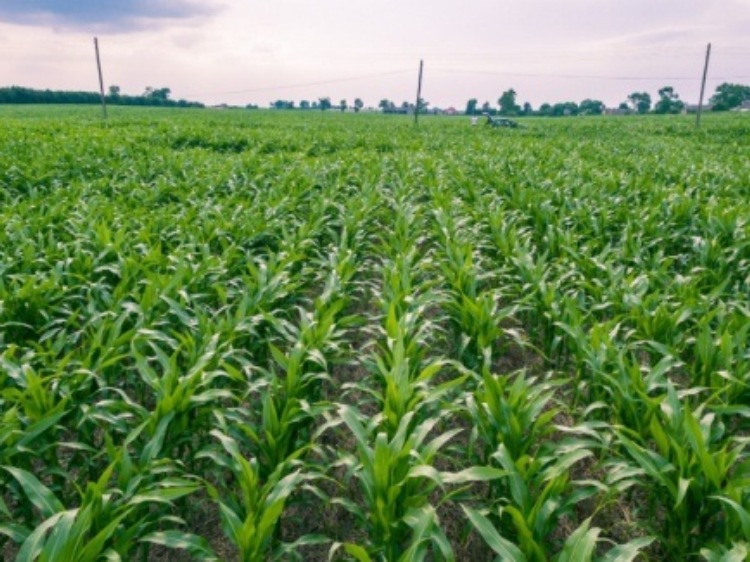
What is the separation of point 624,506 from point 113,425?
2537 millimetres

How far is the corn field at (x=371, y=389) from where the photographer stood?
86.0 inches

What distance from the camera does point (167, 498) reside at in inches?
84.6

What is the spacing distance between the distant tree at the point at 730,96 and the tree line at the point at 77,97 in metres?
76.9

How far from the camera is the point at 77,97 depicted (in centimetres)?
8162

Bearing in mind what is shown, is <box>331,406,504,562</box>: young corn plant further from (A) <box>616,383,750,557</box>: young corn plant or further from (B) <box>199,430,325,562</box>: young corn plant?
(A) <box>616,383,750,557</box>: young corn plant

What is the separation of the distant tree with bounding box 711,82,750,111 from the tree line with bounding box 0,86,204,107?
252ft

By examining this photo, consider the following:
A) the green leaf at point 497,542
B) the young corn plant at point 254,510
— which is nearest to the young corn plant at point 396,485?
the green leaf at point 497,542

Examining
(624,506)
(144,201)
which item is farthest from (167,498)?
(144,201)

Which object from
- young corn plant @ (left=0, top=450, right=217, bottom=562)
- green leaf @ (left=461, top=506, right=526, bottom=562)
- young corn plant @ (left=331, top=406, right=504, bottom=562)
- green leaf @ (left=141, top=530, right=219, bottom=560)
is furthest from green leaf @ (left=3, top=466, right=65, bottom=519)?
green leaf @ (left=461, top=506, right=526, bottom=562)

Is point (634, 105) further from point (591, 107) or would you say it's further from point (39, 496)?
point (39, 496)

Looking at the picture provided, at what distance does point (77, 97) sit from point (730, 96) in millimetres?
88084

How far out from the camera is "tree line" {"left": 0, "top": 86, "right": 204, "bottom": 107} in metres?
72.8

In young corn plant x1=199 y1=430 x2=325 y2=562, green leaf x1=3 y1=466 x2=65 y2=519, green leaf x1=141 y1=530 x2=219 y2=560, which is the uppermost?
green leaf x1=3 y1=466 x2=65 y2=519

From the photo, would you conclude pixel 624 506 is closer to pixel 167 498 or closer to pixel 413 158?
pixel 167 498
